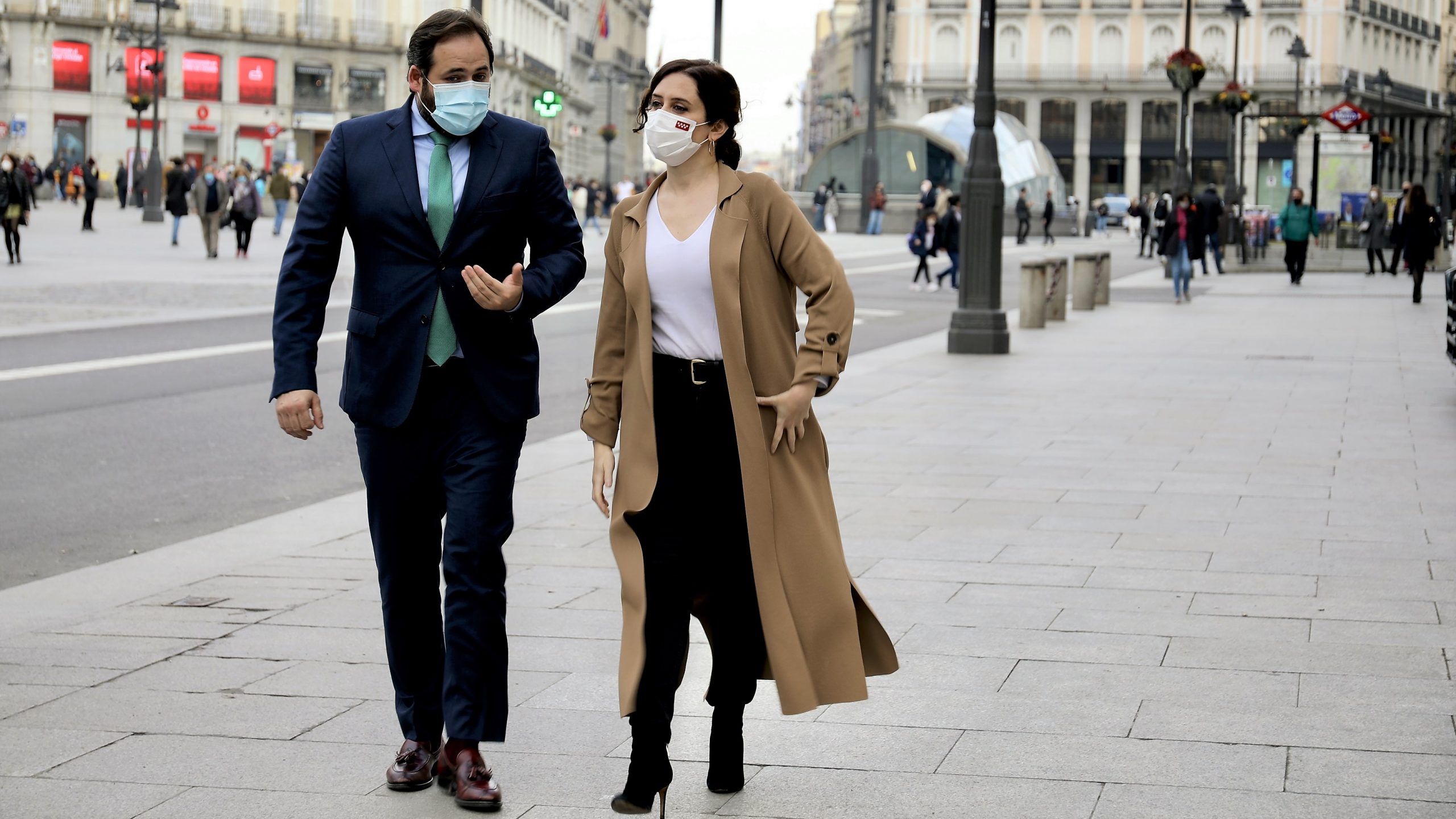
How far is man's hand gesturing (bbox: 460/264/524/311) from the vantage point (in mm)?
4055

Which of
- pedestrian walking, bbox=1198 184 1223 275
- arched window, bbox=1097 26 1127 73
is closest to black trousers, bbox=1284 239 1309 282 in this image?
pedestrian walking, bbox=1198 184 1223 275

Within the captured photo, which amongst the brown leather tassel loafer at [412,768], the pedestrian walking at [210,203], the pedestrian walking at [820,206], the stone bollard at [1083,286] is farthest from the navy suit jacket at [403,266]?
the pedestrian walking at [820,206]

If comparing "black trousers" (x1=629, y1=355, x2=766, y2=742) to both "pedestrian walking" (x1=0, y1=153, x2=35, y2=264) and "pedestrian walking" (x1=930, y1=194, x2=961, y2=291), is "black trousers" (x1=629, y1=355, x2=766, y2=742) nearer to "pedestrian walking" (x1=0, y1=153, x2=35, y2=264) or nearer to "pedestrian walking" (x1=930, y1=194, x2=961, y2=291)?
"pedestrian walking" (x1=0, y1=153, x2=35, y2=264)

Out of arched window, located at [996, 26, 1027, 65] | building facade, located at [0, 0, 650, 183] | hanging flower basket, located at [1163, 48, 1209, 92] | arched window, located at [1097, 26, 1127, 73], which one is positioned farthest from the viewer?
arched window, located at [996, 26, 1027, 65]

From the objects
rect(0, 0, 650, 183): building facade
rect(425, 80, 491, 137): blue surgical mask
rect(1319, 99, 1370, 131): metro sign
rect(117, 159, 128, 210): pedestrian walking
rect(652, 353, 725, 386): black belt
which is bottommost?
rect(652, 353, 725, 386): black belt

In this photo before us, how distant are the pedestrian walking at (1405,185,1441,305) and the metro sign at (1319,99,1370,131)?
914cm

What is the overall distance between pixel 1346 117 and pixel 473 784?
1390 inches

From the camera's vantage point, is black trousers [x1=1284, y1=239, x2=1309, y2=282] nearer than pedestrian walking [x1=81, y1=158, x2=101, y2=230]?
Yes

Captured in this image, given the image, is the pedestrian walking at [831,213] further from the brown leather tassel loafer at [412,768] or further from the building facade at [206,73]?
the brown leather tassel loafer at [412,768]

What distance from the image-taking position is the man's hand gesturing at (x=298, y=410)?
4.18 meters

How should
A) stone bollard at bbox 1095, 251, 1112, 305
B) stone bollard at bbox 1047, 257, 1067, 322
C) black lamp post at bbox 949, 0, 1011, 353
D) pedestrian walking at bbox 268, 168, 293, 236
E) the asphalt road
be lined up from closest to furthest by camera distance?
the asphalt road, black lamp post at bbox 949, 0, 1011, 353, stone bollard at bbox 1047, 257, 1067, 322, stone bollard at bbox 1095, 251, 1112, 305, pedestrian walking at bbox 268, 168, 293, 236

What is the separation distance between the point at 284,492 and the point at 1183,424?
5776 millimetres

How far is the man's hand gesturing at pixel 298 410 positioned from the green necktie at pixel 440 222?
0.29m

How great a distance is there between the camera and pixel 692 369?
405 centimetres
